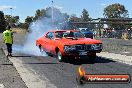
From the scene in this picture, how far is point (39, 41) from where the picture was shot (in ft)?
62.6

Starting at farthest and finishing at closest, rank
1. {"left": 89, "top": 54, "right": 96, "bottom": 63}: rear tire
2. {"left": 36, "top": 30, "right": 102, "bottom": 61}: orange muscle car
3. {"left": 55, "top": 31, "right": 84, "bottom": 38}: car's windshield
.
Result: {"left": 55, "top": 31, "right": 84, "bottom": 38}: car's windshield
{"left": 89, "top": 54, "right": 96, "bottom": 63}: rear tire
{"left": 36, "top": 30, "right": 102, "bottom": 61}: orange muscle car

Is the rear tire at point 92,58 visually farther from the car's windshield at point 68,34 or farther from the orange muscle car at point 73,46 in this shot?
the car's windshield at point 68,34

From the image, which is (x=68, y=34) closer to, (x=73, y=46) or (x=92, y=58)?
(x=92, y=58)

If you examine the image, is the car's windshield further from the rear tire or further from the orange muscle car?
the rear tire

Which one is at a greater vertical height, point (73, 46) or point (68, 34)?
point (68, 34)

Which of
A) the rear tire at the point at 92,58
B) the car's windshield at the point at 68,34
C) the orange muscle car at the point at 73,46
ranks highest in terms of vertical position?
the car's windshield at the point at 68,34

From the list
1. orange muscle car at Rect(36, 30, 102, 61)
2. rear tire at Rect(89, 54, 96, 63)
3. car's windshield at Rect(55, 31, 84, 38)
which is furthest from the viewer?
car's windshield at Rect(55, 31, 84, 38)

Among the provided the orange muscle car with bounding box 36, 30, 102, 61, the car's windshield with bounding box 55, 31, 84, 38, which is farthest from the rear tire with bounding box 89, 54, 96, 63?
the car's windshield with bounding box 55, 31, 84, 38

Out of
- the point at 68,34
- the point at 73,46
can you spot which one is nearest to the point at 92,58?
the point at 73,46

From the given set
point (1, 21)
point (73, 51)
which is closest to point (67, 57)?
point (73, 51)

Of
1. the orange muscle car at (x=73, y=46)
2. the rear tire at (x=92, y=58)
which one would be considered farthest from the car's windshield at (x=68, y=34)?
the rear tire at (x=92, y=58)

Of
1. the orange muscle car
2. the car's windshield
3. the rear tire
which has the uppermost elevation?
the car's windshield

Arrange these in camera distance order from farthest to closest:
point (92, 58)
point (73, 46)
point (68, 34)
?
point (68, 34) → point (92, 58) → point (73, 46)

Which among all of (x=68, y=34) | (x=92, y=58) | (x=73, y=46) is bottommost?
(x=92, y=58)
